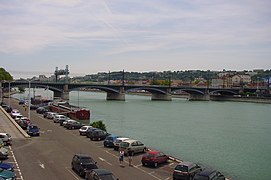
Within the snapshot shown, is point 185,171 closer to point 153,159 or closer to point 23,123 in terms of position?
point 153,159

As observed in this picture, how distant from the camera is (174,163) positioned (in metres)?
23.5

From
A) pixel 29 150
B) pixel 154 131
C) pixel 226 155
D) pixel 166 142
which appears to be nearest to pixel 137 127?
pixel 154 131

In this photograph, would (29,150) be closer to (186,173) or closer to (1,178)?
(1,178)

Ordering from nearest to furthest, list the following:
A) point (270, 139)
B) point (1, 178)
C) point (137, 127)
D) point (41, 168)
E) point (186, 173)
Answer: point (1, 178)
point (186, 173)
point (41, 168)
point (270, 139)
point (137, 127)

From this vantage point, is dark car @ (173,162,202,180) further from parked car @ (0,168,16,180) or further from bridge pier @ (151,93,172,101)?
bridge pier @ (151,93,172,101)

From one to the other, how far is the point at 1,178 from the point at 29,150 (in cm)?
1037

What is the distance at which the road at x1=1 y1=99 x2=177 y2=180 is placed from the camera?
1934 cm

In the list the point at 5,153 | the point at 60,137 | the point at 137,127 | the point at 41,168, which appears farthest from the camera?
the point at 137,127

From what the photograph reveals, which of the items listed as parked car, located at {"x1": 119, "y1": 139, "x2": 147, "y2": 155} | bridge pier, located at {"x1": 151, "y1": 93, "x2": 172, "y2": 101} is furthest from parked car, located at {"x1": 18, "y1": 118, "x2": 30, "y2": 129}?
bridge pier, located at {"x1": 151, "y1": 93, "x2": 172, "y2": 101}

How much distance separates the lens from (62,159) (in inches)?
900

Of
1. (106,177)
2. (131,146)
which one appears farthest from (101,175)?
(131,146)

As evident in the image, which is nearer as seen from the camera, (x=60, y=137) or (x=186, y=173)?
(x=186, y=173)

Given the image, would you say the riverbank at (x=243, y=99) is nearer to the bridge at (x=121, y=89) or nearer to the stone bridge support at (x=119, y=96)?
the bridge at (x=121, y=89)

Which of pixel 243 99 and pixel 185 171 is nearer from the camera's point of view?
pixel 185 171
